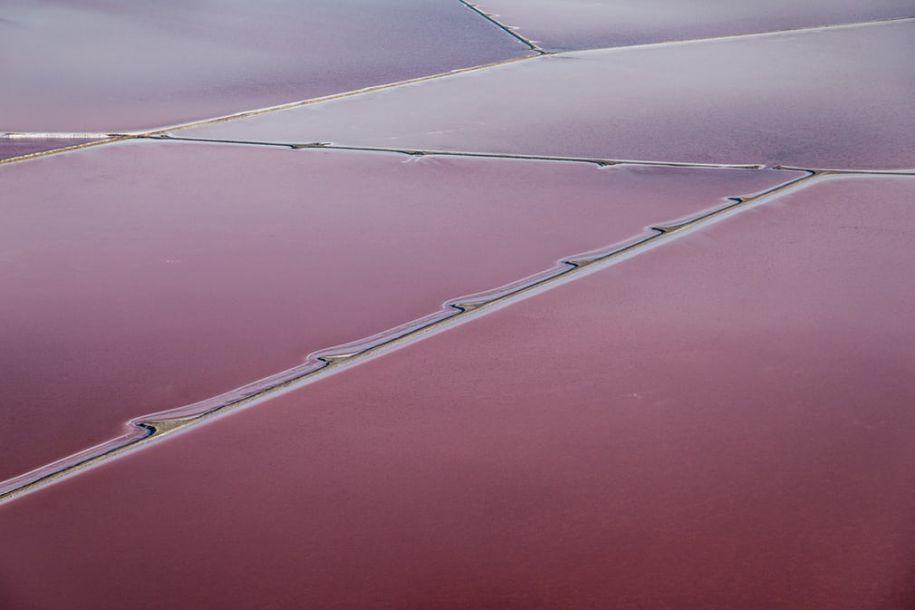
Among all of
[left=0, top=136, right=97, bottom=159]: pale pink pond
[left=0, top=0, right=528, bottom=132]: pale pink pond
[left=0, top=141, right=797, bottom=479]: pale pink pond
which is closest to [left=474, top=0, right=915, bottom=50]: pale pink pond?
[left=0, top=0, right=528, bottom=132]: pale pink pond

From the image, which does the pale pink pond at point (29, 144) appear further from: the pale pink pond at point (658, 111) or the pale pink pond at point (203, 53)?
the pale pink pond at point (658, 111)

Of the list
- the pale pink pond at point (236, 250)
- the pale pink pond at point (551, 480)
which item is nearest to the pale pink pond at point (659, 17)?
the pale pink pond at point (236, 250)

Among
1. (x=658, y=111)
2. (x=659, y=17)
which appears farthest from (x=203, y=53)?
(x=659, y=17)

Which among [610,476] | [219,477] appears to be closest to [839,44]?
[610,476]

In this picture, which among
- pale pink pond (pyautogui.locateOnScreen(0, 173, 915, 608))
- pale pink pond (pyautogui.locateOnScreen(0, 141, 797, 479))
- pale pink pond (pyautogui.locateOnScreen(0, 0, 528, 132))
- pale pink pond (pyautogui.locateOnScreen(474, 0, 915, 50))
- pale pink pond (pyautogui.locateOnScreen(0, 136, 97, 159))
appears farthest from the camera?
pale pink pond (pyautogui.locateOnScreen(474, 0, 915, 50))

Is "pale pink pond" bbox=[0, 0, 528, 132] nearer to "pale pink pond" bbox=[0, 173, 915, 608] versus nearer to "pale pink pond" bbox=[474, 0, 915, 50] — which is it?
"pale pink pond" bbox=[474, 0, 915, 50]

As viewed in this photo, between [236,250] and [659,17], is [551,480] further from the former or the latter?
[659,17]
